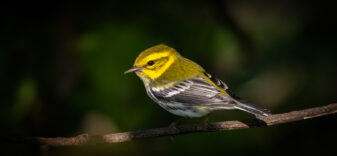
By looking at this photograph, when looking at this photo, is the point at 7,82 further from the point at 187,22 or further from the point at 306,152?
the point at 306,152

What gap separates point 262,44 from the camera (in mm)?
3805

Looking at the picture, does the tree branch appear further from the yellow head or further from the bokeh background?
the yellow head

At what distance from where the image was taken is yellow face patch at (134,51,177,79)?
3.21m

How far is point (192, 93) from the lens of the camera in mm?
3309

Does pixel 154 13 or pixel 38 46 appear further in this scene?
pixel 154 13

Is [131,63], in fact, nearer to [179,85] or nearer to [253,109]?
[179,85]

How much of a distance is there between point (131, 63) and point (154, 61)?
0.21m

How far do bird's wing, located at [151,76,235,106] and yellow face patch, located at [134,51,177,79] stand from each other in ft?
0.50

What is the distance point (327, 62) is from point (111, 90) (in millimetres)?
1510

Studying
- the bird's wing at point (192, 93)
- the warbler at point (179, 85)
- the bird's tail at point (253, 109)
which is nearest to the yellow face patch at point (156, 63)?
the warbler at point (179, 85)

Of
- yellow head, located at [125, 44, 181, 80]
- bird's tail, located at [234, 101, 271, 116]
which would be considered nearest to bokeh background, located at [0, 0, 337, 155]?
yellow head, located at [125, 44, 181, 80]

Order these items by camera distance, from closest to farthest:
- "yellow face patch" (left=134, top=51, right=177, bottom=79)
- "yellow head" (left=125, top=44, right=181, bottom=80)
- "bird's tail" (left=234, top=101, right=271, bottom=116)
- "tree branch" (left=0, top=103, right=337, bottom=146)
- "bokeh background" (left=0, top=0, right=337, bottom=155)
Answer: "tree branch" (left=0, top=103, right=337, bottom=146), "bird's tail" (left=234, top=101, right=271, bottom=116), "bokeh background" (left=0, top=0, right=337, bottom=155), "yellow head" (left=125, top=44, right=181, bottom=80), "yellow face patch" (left=134, top=51, right=177, bottom=79)

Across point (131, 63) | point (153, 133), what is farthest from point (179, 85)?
point (153, 133)

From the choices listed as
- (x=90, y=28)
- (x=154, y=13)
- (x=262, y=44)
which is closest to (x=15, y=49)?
(x=90, y=28)
